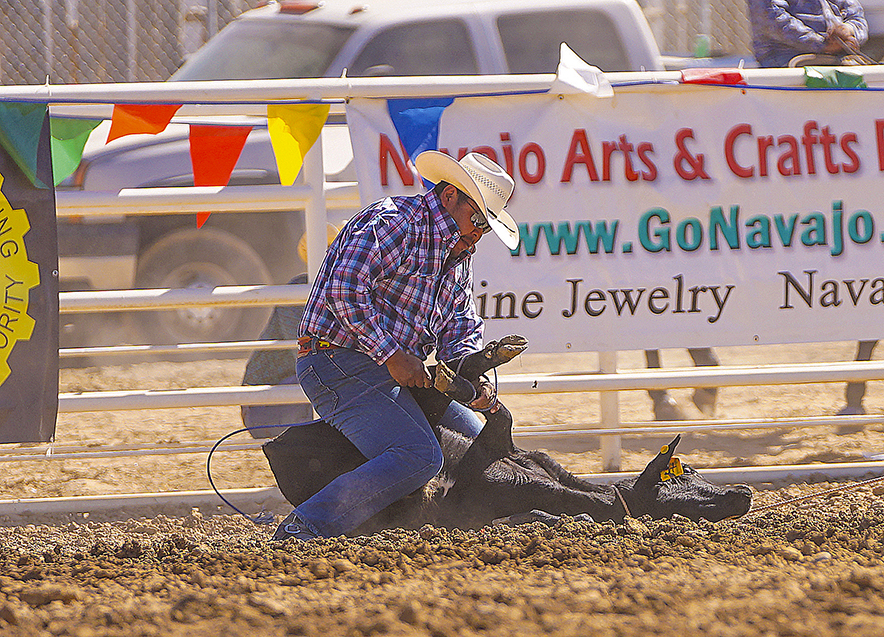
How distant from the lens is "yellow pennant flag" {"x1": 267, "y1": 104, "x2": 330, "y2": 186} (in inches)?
178

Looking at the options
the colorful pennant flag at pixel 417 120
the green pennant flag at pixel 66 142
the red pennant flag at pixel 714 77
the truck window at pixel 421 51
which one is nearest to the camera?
the green pennant flag at pixel 66 142

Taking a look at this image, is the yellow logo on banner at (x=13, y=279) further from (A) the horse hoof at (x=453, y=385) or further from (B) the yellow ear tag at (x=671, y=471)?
(B) the yellow ear tag at (x=671, y=471)

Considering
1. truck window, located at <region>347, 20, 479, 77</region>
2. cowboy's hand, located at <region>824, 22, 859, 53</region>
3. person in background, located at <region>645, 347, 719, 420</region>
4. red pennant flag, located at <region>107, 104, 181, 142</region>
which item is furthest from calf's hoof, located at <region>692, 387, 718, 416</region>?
red pennant flag, located at <region>107, 104, 181, 142</region>

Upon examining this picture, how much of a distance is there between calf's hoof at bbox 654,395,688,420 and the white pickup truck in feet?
7.92

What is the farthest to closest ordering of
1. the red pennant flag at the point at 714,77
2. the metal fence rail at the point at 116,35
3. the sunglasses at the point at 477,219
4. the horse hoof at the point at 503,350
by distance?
the metal fence rail at the point at 116,35 → the red pennant flag at the point at 714,77 → the horse hoof at the point at 503,350 → the sunglasses at the point at 477,219

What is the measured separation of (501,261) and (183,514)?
187 centimetres

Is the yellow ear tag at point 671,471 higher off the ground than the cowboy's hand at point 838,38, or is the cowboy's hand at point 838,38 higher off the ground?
the cowboy's hand at point 838,38

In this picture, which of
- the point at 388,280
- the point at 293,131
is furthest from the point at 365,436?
the point at 293,131

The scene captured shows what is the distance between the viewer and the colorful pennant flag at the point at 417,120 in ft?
15.0

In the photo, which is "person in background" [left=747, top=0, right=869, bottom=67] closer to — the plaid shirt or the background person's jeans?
the plaid shirt

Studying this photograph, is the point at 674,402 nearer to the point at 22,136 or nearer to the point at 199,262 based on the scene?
the point at 199,262

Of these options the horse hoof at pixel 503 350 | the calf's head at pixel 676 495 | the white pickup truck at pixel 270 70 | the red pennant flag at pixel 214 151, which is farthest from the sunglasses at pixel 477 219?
the white pickup truck at pixel 270 70

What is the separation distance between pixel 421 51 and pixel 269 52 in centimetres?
110

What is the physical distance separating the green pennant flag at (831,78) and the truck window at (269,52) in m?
3.38
